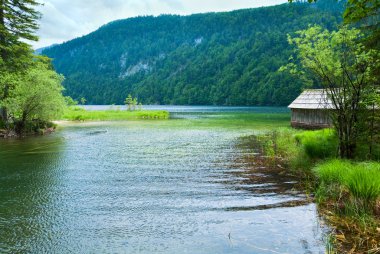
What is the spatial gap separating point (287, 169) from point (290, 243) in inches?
366

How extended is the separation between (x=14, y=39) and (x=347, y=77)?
4114 centimetres

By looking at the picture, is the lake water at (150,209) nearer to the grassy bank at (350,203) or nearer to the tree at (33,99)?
the grassy bank at (350,203)

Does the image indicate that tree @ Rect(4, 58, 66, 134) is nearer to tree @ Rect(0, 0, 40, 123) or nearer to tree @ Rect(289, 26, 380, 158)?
tree @ Rect(0, 0, 40, 123)

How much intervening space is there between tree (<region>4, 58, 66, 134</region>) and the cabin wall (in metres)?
29.5

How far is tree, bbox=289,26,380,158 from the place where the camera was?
50.3 ft

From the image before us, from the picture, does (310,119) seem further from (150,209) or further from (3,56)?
(3,56)

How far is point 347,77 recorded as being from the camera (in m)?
15.9

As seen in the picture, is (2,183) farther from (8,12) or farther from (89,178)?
(8,12)

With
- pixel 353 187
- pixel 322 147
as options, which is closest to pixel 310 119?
pixel 322 147

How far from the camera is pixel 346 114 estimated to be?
15836 millimetres

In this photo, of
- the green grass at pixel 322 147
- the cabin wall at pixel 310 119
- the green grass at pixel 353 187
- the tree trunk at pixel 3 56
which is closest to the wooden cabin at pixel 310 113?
the cabin wall at pixel 310 119

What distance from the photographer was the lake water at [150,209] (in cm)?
871

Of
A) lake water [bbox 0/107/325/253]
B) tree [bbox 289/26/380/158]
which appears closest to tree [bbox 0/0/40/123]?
lake water [bbox 0/107/325/253]

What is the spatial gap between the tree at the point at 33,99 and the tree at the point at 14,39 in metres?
1.29
